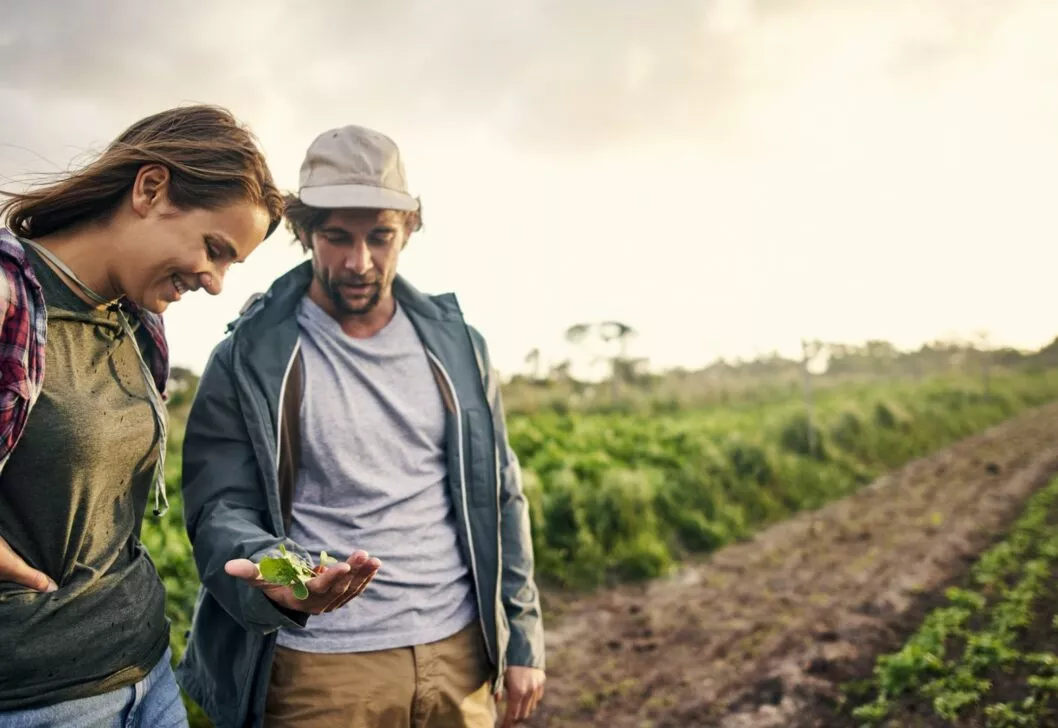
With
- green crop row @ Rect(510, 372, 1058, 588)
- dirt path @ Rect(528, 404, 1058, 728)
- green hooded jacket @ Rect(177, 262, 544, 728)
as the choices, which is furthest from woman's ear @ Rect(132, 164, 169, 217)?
green crop row @ Rect(510, 372, 1058, 588)

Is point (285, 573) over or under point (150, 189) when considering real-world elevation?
under

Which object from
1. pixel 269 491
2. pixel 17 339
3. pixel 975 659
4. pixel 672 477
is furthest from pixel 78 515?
pixel 672 477

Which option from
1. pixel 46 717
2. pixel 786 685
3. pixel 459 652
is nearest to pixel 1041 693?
pixel 786 685

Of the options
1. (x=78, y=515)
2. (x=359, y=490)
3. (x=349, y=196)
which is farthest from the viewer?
(x=349, y=196)

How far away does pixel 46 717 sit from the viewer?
146cm

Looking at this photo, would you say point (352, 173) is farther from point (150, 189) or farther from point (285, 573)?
point (285, 573)

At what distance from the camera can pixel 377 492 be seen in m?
2.18

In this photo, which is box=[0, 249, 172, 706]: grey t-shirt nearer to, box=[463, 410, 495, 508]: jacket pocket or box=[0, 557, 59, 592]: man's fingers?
box=[0, 557, 59, 592]: man's fingers

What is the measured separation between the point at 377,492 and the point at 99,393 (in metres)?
0.82

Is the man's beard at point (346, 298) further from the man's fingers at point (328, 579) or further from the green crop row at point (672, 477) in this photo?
the green crop row at point (672, 477)

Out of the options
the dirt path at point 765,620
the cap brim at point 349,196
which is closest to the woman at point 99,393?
the cap brim at point 349,196

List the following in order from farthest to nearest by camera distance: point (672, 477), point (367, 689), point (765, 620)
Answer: point (672, 477) < point (765, 620) < point (367, 689)

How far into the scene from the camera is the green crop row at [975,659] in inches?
165

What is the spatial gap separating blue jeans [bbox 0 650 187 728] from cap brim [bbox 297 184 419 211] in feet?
4.11
